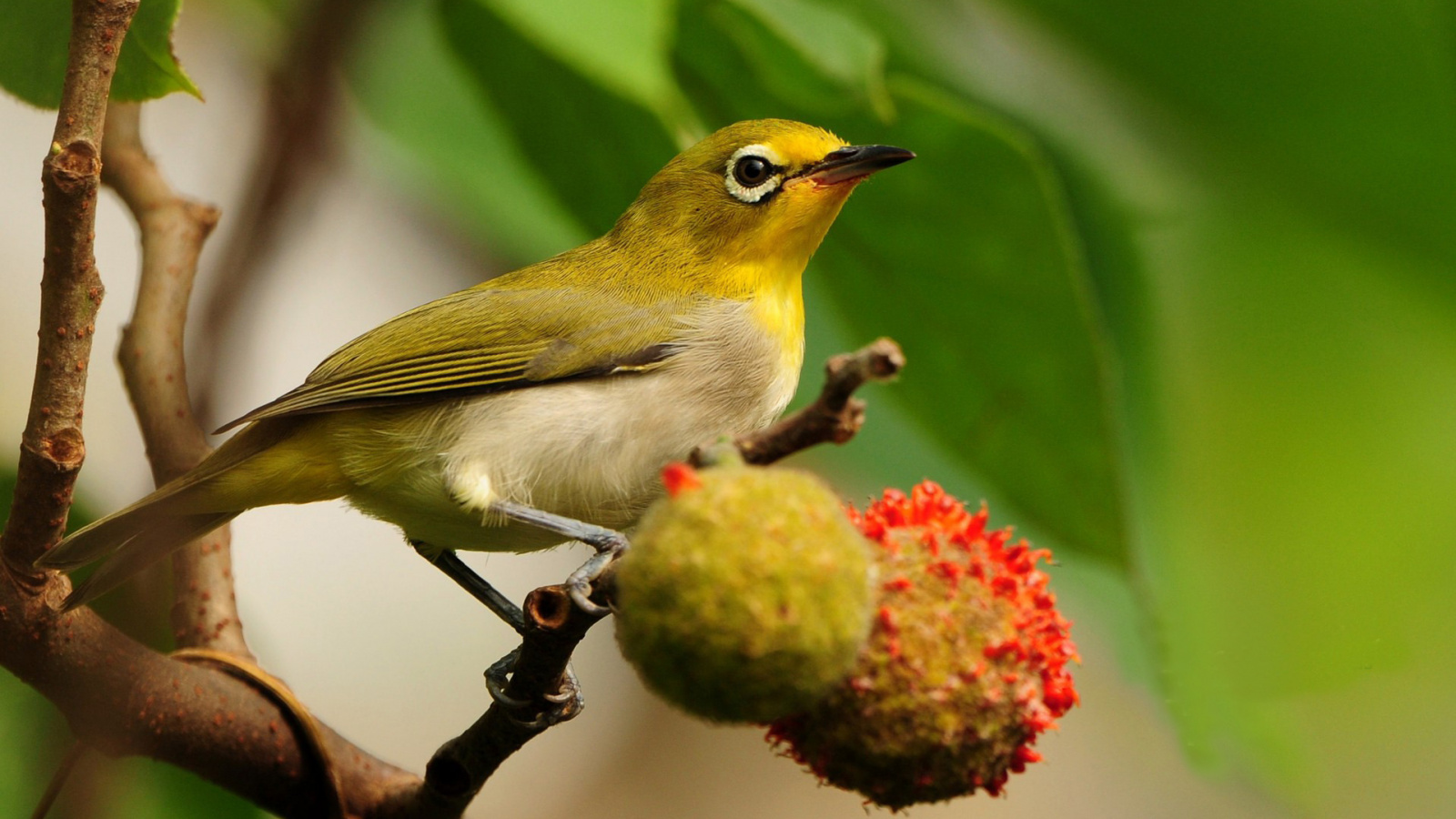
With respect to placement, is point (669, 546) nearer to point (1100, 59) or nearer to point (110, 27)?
point (110, 27)

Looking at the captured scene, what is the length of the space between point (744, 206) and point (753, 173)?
94 mm

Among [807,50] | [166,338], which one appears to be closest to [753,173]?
[807,50]

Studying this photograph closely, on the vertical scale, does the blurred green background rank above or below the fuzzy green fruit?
above

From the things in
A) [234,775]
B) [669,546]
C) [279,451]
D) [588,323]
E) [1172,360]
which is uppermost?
[1172,360]

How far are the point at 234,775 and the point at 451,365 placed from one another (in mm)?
1090

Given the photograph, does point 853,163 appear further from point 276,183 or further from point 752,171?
point 276,183

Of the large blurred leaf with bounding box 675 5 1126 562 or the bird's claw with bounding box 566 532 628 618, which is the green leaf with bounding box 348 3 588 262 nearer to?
the large blurred leaf with bounding box 675 5 1126 562

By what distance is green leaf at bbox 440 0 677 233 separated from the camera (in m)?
2.84

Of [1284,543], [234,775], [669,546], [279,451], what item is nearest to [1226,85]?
[1284,543]

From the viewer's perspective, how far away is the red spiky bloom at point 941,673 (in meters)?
1.59

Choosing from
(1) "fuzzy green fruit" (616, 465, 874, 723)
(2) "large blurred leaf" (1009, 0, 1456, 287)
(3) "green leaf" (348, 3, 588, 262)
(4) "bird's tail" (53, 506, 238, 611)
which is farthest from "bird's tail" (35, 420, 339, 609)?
(2) "large blurred leaf" (1009, 0, 1456, 287)

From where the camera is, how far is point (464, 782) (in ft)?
7.88

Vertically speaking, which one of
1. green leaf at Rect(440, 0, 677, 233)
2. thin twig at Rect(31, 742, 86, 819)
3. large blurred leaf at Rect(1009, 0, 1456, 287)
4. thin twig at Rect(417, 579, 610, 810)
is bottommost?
thin twig at Rect(31, 742, 86, 819)

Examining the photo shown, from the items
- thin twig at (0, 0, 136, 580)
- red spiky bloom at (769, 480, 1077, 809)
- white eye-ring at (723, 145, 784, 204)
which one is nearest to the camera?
red spiky bloom at (769, 480, 1077, 809)
